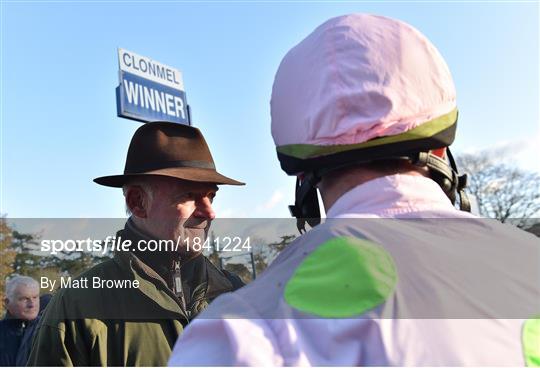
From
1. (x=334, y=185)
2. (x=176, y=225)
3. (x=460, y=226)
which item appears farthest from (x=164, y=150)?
(x=460, y=226)

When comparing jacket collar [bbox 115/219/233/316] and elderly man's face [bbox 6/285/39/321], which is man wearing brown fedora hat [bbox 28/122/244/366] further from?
elderly man's face [bbox 6/285/39/321]

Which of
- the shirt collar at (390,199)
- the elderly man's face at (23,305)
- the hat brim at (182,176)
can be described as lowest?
the elderly man's face at (23,305)

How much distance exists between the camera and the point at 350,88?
2.94 ft

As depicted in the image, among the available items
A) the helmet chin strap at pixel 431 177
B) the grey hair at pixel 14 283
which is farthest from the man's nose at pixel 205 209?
the grey hair at pixel 14 283

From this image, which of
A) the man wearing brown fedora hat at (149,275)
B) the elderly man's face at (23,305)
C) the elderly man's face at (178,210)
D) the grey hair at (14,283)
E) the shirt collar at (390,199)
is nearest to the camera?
the shirt collar at (390,199)

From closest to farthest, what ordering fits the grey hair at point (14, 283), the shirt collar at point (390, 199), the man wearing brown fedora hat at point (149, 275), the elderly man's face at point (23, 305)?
the shirt collar at point (390, 199) < the man wearing brown fedora hat at point (149, 275) < the grey hair at point (14, 283) < the elderly man's face at point (23, 305)

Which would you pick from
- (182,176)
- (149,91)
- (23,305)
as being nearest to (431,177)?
(182,176)

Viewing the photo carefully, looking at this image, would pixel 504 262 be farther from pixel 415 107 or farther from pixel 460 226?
pixel 415 107

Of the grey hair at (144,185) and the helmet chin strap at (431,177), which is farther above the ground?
the grey hair at (144,185)

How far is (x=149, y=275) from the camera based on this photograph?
207cm

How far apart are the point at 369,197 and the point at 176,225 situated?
4.52 feet

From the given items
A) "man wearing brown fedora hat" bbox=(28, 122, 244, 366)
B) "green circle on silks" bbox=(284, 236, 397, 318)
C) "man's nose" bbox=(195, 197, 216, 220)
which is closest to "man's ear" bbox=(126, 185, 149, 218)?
"man wearing brown fedora hat" bbox=(28, 122, 244, 366)

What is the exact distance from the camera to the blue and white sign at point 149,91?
10.2 ft

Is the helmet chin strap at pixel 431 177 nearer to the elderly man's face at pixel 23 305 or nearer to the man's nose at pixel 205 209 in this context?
the man's nose at pixel 205 209
